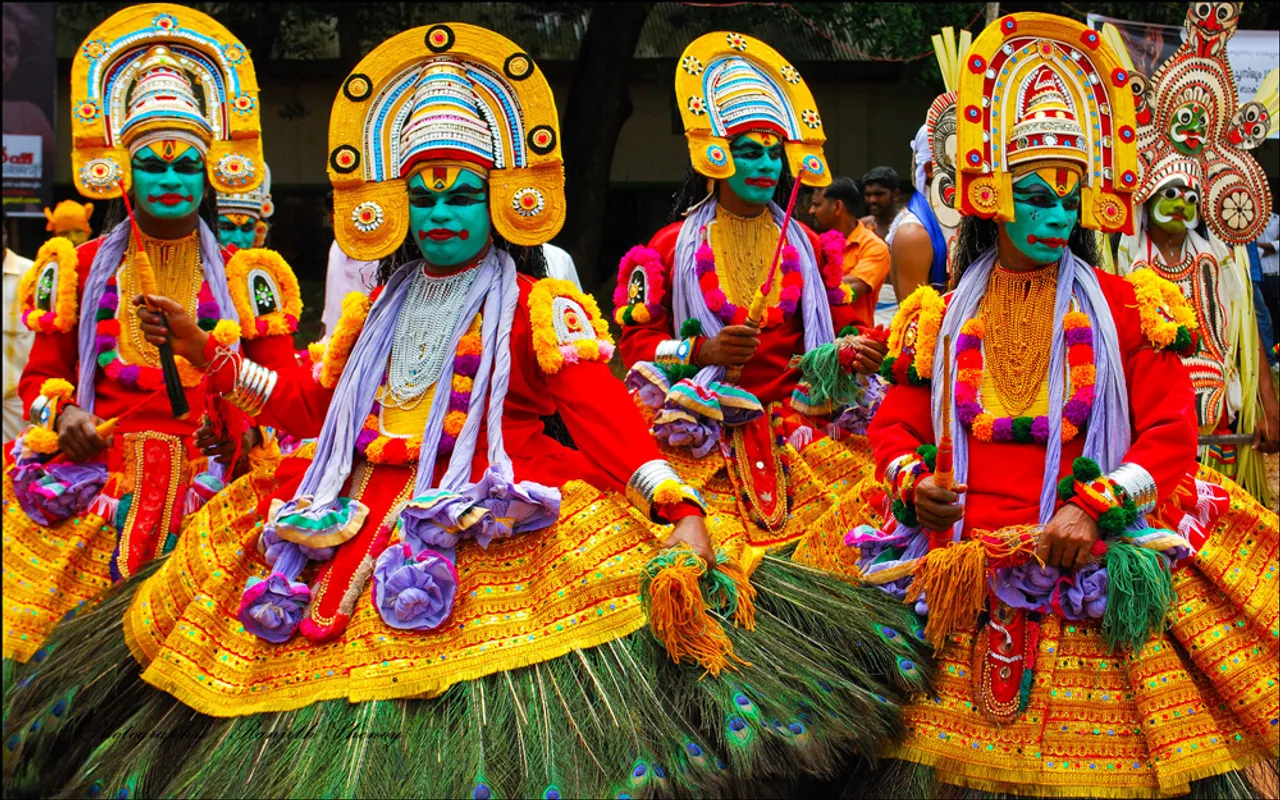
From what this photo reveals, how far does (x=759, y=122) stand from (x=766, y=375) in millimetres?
1012

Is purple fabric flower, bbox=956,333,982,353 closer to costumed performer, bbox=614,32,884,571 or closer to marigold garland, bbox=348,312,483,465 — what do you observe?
costumed performer, bbox=614,32,884,571

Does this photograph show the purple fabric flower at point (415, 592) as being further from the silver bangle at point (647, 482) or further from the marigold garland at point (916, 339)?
the marigold garland at point (916, 339)

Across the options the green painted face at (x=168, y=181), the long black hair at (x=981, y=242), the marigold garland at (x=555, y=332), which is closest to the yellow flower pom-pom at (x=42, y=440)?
the green painted face at (x=168, y=181)

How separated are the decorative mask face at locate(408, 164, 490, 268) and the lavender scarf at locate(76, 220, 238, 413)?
4.17 feet

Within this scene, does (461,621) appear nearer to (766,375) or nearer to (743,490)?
(743,490)

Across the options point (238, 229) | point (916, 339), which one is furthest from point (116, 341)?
point (916, 339)

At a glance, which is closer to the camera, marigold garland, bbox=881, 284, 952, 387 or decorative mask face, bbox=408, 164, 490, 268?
decorative mask face, bbox=408, 164, 490, 268

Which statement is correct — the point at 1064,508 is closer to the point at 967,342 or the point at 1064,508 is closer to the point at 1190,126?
the point at 967,342

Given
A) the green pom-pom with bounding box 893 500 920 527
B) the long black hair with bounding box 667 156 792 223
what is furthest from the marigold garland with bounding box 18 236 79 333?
the green pom-pom with bounding box 893 500 920 527

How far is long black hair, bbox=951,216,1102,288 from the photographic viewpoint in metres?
4.82

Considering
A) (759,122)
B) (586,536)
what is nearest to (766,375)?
(759,122)

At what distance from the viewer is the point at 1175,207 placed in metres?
6.91

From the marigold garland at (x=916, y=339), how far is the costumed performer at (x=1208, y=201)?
1.88 m

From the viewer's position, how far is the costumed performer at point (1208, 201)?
262 inches
